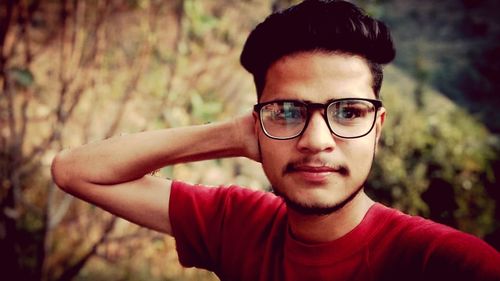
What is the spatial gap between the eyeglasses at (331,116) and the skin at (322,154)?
0.05 feet

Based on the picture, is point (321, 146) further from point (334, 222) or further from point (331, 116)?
point (334, 222)

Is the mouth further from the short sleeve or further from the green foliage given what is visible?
the green foliage

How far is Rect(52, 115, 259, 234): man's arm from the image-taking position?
1.57m

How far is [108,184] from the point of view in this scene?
162 cm

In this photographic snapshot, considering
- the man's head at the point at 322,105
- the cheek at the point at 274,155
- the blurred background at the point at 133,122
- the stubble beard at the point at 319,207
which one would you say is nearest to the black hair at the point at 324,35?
the man's head at the point at 322,105

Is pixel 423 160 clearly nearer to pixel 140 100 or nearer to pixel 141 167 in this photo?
pixel 140 100

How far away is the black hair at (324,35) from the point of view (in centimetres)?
130

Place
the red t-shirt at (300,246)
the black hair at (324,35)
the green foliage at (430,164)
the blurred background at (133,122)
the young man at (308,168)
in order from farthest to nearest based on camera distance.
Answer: the green foliage at (430,164)
the blurred background at (133,122)
the black hair at (324,35)
the young man at (308,168)
the red t-shirt at (300,246)

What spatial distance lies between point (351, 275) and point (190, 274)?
3402mm

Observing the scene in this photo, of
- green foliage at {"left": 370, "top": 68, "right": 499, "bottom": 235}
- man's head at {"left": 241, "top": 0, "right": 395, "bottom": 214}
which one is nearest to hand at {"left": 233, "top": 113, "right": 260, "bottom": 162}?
man's head at {"left": 241, "top": 0, "right": 395, "bottom": 214}

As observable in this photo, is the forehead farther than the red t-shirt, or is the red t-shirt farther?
the forehead

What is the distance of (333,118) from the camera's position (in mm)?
1236

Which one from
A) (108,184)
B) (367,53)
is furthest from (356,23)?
(108,184)

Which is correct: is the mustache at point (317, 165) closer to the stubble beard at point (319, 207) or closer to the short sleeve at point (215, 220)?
the stubble beard at point (319, 207)
